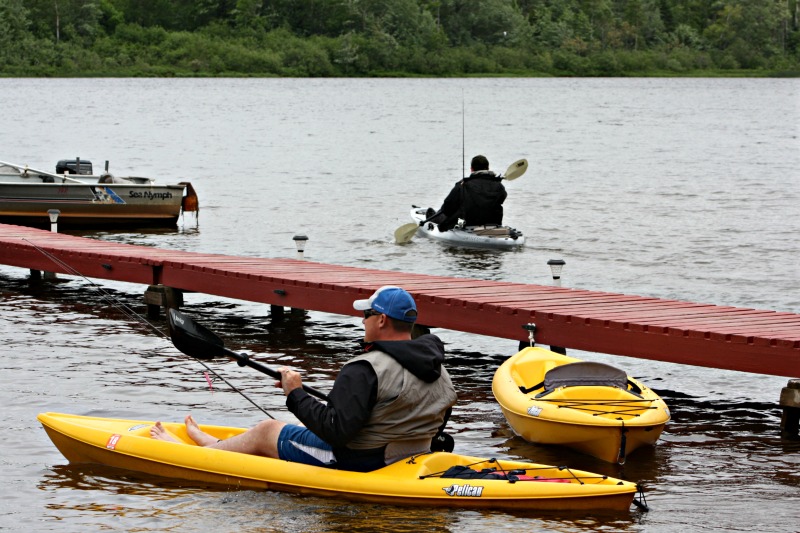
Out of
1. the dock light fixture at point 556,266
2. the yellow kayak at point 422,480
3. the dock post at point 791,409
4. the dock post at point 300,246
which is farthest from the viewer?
the dock post at point 300,246

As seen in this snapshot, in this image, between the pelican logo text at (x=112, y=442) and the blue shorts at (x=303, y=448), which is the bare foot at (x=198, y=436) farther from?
the blue shorts at (x=303, y=448)

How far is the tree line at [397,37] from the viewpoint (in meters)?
120

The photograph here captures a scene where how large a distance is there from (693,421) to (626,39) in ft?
429

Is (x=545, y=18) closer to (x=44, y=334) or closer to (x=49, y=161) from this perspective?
(x=49, y=161)

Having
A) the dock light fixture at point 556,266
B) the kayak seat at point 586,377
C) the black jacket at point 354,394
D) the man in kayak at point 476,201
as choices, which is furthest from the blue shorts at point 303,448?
the man in kayak at point 476,201

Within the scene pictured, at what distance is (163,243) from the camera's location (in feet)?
79.7

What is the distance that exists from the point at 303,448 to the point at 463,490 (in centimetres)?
111

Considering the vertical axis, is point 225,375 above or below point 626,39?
below

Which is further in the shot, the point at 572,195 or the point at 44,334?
the point at 572,195

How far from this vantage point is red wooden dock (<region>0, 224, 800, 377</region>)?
11172 millimetres

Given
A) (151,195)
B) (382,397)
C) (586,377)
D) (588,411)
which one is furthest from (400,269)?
(382,397)

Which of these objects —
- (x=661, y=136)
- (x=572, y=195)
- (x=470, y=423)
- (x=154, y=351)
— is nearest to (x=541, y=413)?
(x=470, y=423)

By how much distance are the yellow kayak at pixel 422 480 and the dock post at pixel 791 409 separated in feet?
9.58

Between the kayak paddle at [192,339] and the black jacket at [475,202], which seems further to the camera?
the black jacket at [475,202]
